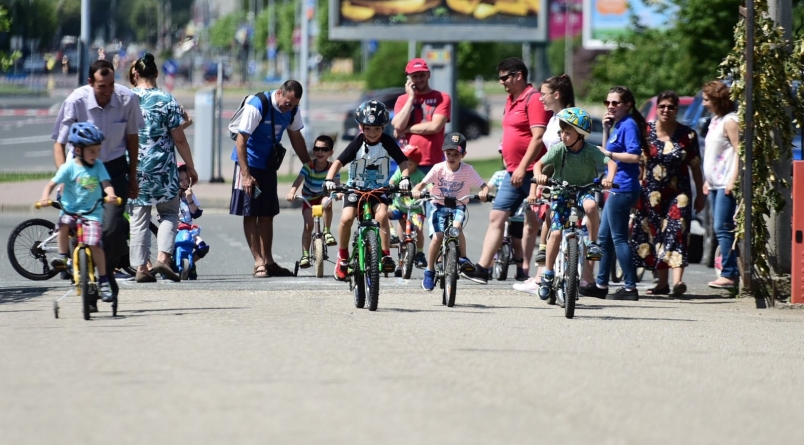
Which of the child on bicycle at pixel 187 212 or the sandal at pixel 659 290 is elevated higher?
the child on bicycle at pixel 187 212

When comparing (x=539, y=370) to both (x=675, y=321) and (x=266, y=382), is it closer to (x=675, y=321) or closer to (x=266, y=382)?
(x=266, y=382)

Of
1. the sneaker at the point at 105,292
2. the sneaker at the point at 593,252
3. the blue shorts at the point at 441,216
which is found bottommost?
the sneaker at the point at 105,292

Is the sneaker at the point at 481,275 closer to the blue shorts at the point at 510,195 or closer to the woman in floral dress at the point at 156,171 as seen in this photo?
the blue shorts at the point at 510,195

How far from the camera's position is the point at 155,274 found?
40.2 feet

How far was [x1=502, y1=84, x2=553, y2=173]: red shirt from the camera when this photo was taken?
12016 mm

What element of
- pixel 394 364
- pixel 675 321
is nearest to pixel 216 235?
pixel 675 321

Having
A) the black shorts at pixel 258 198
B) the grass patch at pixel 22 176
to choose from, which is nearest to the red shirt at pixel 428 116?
the black shorts at pixel 258 198

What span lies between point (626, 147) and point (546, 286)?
1331 millimetres

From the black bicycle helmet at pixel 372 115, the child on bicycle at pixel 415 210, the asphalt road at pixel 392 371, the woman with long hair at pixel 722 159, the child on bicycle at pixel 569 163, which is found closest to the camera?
the asphalt road at pixel 392 371

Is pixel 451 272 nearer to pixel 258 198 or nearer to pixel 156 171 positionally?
pixel 258 198

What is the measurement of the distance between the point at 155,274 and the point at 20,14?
16.7m

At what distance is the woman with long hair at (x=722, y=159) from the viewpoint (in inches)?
479

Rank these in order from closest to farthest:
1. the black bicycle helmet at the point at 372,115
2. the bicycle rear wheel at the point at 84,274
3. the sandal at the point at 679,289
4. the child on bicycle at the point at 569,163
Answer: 1. the bicycle rear wheel at the point at 84,274
2. the child on bicycle at the point at 569,163
3. the black bicycle helmet at the point at 372,115
4. the sandal at the point at 679,289

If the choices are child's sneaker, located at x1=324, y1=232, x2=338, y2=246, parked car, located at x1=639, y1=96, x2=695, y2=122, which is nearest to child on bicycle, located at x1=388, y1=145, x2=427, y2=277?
child's sneaker, located at x1=324, y1=232, x2=338, y2=246
